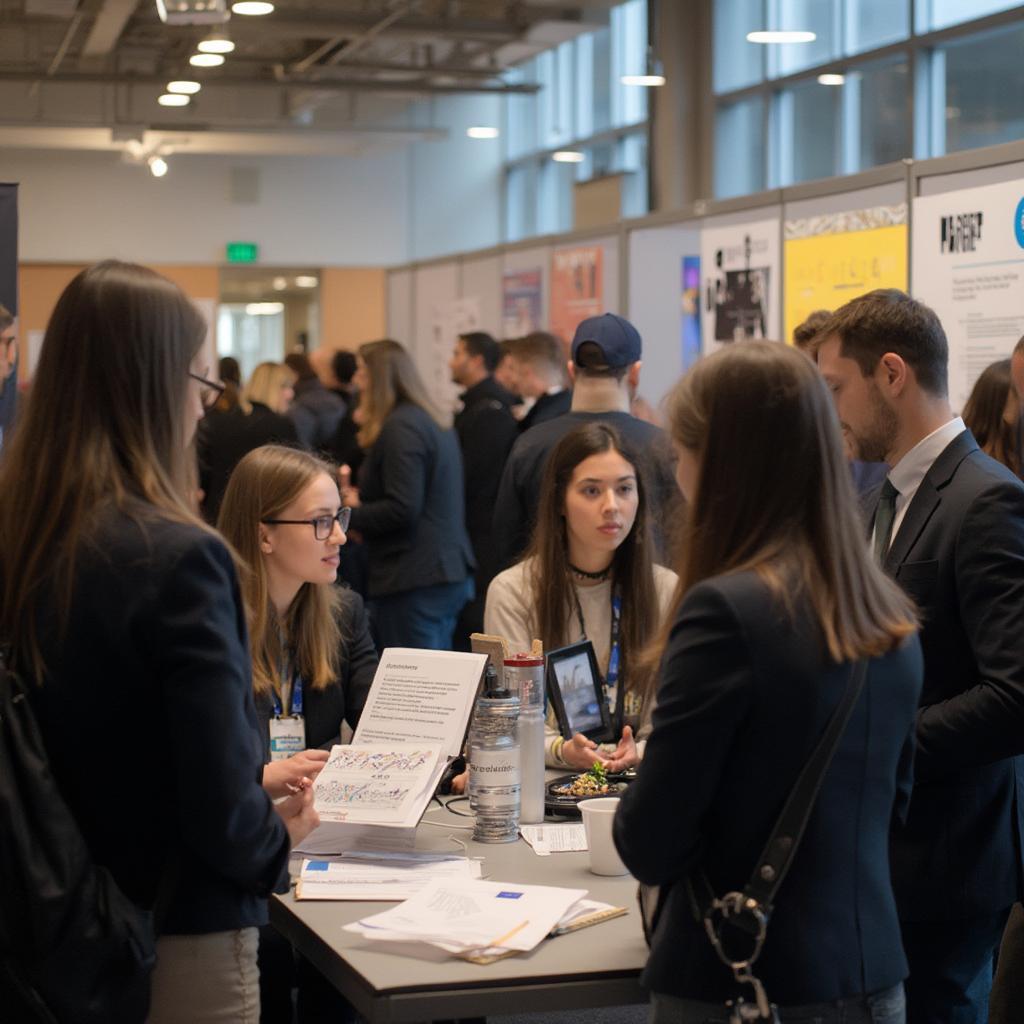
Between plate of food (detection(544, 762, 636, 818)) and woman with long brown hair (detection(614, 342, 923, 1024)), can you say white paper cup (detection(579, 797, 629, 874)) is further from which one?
woman with long brown hair (detection(614, 342, 923, 1024))

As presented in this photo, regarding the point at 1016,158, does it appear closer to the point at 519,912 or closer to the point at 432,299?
the point at 519,912

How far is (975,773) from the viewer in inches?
90.6

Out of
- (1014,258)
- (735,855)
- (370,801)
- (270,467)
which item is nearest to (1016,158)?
(1014,258)

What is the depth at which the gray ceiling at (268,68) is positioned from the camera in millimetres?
10414

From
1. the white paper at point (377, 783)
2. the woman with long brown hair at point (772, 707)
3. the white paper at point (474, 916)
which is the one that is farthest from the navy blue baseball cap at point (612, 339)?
the woman with long brown hair at point (772, 707)

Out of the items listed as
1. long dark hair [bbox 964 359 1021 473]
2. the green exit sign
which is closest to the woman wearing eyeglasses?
long dark hair [bbox 964 359 1021 473]

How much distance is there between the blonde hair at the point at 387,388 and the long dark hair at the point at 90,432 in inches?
164

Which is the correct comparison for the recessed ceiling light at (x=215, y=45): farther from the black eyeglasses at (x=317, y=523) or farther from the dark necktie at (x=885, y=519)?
the dark necktie at (x=885, y=519)

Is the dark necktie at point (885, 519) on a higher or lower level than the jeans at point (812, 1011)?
higher

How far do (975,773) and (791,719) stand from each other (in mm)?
797

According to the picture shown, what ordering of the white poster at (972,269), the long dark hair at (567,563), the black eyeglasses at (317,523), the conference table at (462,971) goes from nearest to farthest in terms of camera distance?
1. the conference table at (462,971)
2. the black eyeglasses at (317,523)
3. the long dark hair at (567,563)
4. the white poster at (972,269)

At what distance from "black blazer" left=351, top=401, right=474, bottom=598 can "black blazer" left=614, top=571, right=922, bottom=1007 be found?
4080 mm

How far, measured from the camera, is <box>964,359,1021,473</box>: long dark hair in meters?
3.59

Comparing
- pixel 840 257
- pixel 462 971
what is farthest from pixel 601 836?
pixel 840 257
